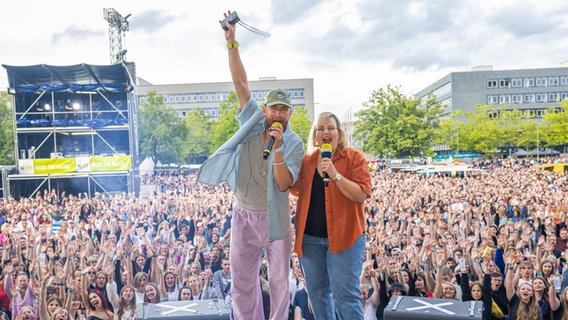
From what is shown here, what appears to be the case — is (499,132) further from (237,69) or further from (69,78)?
(237,69)

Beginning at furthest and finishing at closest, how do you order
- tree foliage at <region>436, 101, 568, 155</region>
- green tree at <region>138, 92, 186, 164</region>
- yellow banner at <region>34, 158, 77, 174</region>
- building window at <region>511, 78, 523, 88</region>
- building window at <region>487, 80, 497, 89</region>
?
building window at <region>511, 78, 523, 88</region> → building window at <region>487, 80, 497, 89</region> → tree foliage at <region>436, 101, 568, 155</region> → green tree at <region>138, 92, 186, 164</region> → yellow banner at <region>34, 158, 77, 174</region>

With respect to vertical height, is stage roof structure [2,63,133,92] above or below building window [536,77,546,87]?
below

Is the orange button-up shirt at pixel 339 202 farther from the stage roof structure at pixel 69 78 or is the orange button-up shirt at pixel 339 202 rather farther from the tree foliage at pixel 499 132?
the tree foliage at pixel 499 132

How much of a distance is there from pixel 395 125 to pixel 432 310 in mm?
25249

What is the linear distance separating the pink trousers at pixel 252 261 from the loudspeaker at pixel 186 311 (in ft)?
0.43

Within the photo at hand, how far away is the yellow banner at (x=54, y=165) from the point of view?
1515cm

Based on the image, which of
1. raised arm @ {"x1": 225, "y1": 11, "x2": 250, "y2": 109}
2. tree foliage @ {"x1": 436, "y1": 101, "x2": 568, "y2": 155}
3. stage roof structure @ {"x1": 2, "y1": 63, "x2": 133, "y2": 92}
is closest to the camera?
raised arm @ {"x1": 225, "y1": 11, "x2": 250, "y2": 109}

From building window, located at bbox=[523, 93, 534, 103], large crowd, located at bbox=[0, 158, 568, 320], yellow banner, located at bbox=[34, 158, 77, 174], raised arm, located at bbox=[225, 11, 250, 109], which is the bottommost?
large crowd, located at bbox=[0, 158, 568, 320]

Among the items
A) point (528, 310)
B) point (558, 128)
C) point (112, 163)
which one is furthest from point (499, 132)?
point (528, 310)

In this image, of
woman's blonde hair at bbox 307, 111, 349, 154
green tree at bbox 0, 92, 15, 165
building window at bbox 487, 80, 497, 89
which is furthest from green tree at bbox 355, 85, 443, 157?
building window at bbox 487, 80, 497, 89

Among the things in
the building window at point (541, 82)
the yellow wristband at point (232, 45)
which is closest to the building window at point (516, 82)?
the building window at point (541, 82)

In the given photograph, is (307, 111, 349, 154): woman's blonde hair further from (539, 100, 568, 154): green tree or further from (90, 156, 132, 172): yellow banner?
(539, 100, 568, 154): green tree

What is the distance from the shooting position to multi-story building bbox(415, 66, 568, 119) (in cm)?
5281

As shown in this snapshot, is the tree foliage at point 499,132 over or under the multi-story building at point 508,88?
under
